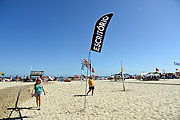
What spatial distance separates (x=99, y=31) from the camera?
208 inches

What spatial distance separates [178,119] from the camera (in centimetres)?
368

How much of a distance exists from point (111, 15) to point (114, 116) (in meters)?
4.63

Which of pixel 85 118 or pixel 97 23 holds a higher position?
pixel 97 23

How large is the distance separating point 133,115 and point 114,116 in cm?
76

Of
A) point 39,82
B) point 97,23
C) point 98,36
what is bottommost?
point 39,82

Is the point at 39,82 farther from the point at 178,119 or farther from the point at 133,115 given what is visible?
the point at 178,119

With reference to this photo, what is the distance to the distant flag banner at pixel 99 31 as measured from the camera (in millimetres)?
5227

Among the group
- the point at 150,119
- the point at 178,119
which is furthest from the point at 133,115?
the point at 178,119

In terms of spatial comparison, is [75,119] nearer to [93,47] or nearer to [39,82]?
[39,82]

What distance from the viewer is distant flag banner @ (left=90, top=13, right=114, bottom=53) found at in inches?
206

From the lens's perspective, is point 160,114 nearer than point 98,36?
Yes

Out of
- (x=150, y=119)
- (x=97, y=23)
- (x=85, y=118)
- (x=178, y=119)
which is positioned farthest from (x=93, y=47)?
(x=178, y=119)

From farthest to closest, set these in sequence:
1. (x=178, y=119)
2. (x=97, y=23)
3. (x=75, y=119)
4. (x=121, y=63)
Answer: (x=121, y=63)
(x=97, y=23)
(x=75, y=119)
(x=178, y=119)

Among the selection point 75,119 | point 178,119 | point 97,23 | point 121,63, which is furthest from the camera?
point 121,63
